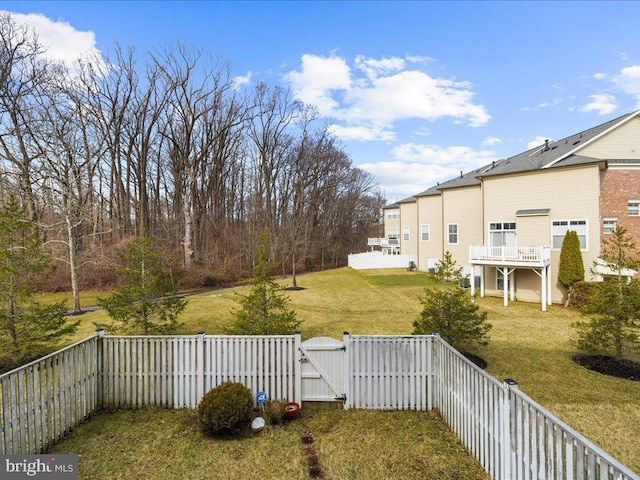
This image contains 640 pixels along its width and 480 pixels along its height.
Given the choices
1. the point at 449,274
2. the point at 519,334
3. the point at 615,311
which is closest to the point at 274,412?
the point at 449,274

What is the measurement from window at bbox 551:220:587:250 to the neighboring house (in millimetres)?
34

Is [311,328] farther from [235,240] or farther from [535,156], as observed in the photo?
[235,240]

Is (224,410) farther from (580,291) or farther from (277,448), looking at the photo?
(580,291)

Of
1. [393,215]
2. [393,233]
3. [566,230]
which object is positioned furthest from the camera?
[393,215]

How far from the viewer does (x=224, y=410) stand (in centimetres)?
472

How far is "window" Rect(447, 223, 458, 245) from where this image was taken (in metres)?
20.9

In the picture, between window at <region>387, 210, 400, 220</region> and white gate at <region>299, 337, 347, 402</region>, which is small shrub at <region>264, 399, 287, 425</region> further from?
window at <region>387, 210, 400, 220</region>

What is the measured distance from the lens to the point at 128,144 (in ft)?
81.1

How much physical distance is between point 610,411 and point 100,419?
8.80 m

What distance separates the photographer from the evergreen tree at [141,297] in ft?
23.3

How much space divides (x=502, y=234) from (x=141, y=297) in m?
16.2

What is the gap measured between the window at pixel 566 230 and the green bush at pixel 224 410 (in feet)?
50.3

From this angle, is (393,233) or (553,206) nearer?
(553,206)

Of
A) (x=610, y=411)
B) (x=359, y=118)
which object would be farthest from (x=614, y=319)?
(x=359, y=118)
